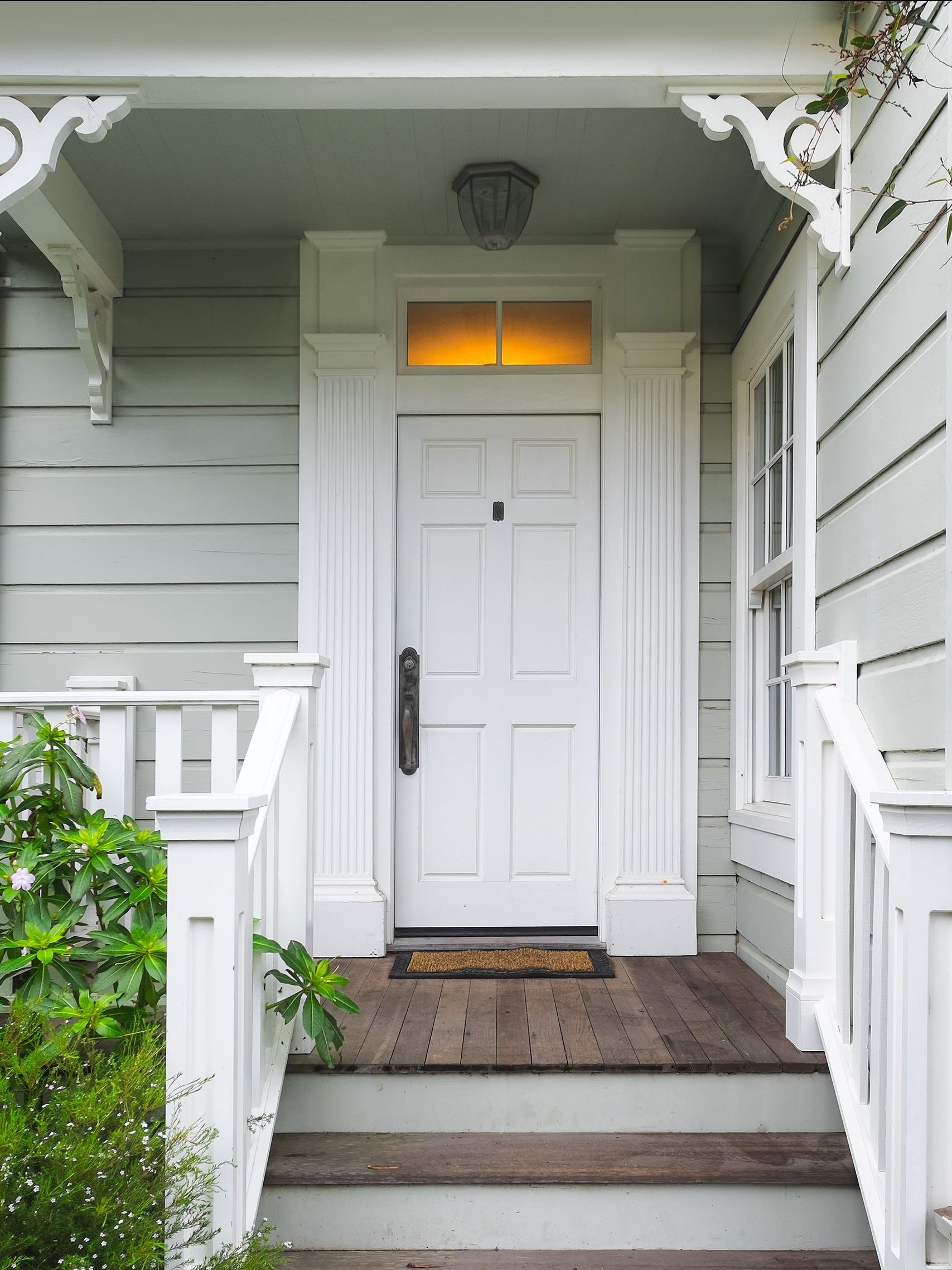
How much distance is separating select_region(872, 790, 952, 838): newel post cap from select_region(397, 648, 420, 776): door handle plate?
80.6 inches

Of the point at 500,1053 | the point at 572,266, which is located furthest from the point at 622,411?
the point at 500,1053

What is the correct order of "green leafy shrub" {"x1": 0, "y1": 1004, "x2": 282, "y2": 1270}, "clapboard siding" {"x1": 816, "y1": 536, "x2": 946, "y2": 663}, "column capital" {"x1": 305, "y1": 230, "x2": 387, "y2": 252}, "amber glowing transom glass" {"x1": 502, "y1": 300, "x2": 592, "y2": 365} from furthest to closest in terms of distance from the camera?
1. "amber glowing transom glass" {"x1": 502, "y1": 300, "x2": 592, "y2": 365}
2. "column capital" {"x1": 305, "y1": 230, "x2": 387, "y2": 252}
3. "clapboard siding" {"x1": 816, "y1": 536, "x2": 946, "y2": 663}
4. "green leafy shrub" {"x1": 0, "y1": 1004, "x2": 282, "y2": 1270}

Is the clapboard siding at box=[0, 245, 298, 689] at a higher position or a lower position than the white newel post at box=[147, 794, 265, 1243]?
higher

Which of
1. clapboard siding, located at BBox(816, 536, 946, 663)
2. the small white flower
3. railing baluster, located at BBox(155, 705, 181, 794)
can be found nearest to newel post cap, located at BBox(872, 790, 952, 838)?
clapboard siding, located at BBox(816, 536, 946, 663)

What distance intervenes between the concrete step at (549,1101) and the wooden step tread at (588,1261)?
237 mm

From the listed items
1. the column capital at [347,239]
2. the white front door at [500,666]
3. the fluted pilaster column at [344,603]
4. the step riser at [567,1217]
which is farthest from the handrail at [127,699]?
the column capital at [347,239]

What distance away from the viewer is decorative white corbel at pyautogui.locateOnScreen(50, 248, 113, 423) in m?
3.35

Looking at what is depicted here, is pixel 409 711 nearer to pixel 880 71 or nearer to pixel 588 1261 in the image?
pixel 588 1261

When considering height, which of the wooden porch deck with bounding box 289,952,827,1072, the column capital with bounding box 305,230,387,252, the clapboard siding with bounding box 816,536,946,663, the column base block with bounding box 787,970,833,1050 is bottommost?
the wooden porch deck with bounding box 289,952,827,1072

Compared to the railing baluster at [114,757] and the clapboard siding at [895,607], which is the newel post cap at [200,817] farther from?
the clapboard siding at [895,607]

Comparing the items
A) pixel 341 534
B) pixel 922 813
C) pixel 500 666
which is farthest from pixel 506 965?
pixel 922 813

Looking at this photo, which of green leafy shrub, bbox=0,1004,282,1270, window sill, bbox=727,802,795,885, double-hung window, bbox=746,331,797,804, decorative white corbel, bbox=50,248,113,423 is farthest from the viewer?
decorative white corbel, bbox=50,248,113,423

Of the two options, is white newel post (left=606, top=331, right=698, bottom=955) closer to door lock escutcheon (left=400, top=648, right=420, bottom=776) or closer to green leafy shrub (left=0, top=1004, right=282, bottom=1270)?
door lock escutcheon (left=400, top=648, right=420, bottom=776)

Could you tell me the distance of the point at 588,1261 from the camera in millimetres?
2049
